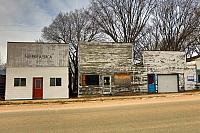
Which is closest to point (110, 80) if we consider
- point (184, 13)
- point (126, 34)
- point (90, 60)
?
point (90, 60)

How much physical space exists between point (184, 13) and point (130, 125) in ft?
135

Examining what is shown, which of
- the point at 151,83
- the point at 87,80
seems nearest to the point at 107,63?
the point at 87,80

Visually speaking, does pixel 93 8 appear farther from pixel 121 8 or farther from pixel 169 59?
pixel 169 59

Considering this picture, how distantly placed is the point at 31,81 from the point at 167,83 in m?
16.5

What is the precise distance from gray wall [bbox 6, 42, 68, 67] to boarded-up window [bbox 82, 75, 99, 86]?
2.78 meters

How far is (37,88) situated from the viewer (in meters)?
29.5

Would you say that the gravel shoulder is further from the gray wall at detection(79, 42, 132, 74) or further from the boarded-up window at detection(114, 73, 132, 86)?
the gray wall at detection(79, 42, 132, 74)

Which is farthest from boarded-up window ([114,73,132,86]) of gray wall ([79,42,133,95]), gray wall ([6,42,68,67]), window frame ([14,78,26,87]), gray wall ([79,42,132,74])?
window frame ([14,78,26,87])

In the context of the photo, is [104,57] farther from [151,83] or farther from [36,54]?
[36,54]

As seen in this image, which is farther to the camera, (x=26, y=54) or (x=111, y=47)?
(x=111, y=47)

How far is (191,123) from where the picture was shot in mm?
10305

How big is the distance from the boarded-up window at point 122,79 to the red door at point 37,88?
338 inches

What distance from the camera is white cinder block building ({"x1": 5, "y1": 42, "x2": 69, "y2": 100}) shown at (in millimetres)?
29047

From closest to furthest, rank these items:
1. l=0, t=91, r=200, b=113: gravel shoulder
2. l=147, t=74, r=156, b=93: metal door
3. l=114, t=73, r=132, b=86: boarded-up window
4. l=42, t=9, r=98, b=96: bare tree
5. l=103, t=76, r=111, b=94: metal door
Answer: l=0, t=91, r=200, b=113: gravel shoulder
l=103, t=76, r=111, b=94: metal door
l=114, t=73, r=132, b=86: boarded-up window
l=147, t=74, r=156, b=93: metal door
l=42, t=9, r=98, b=96: bare tree
